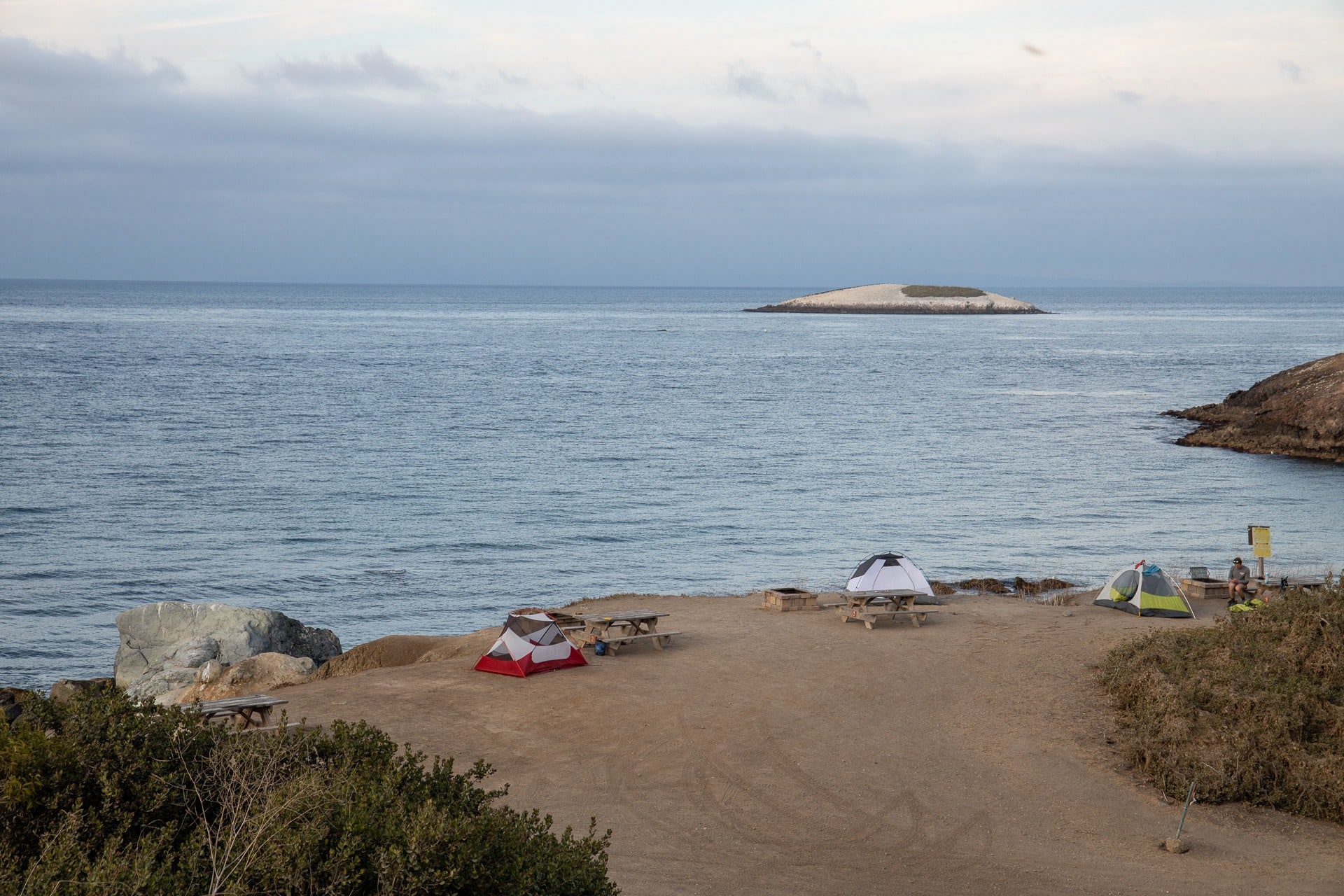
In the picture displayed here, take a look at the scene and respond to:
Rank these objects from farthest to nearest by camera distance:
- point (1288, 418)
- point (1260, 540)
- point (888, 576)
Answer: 1. point (1288, 418)
2. point (1260, 540)
3. point (888, 576)

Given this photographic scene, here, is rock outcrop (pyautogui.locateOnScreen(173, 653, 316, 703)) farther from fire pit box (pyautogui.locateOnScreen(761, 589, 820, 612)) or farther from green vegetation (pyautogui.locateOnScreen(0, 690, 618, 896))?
green vegetation (pyautogui.locateOnScreen(0, 690, 618, 896))

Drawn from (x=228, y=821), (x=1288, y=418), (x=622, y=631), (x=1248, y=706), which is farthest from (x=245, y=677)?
(x=1288, y=418)

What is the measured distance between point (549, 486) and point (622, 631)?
20428mm

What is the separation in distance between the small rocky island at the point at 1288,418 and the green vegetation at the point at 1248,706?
118 ft

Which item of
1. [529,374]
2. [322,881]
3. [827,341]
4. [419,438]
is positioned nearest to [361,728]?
[322,881]

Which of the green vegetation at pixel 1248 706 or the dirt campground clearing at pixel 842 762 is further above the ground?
the green vegetation at pixel 1248 706

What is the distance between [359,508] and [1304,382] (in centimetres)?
4666

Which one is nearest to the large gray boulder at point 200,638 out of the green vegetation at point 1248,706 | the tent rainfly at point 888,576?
the tent rainfly at point 888,576

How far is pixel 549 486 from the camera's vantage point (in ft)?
130

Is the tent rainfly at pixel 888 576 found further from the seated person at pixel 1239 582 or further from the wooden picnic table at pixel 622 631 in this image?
the seated person at pixel 1239 582

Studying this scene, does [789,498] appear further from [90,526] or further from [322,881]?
[322,881]

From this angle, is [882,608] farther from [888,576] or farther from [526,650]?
[526,650]

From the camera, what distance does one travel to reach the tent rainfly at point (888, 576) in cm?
2200

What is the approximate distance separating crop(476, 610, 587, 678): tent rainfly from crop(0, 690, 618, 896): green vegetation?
8.82 meters
